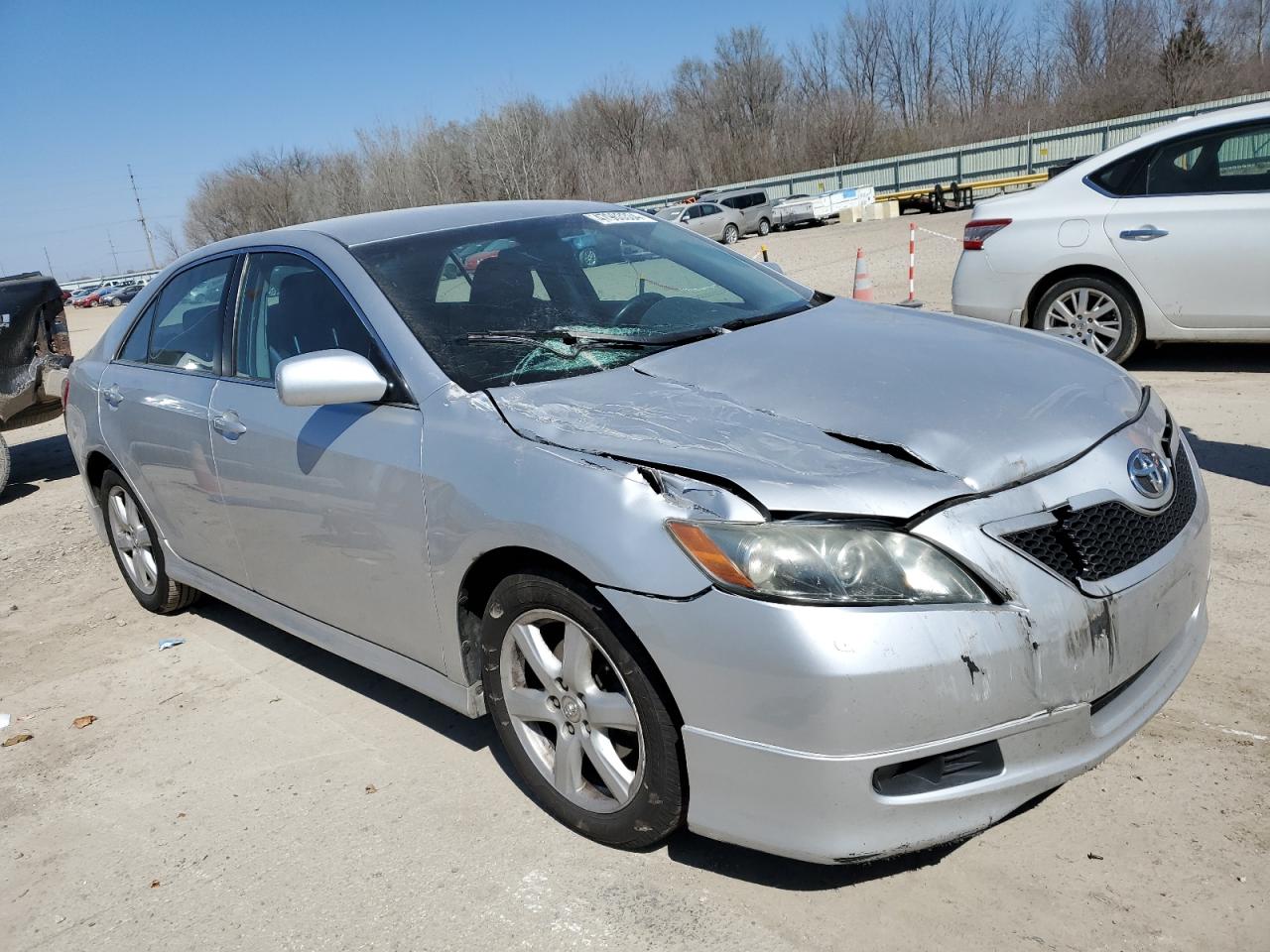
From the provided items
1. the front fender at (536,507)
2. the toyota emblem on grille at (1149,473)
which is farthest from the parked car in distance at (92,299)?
the toyota emblem on grille at (1149,473)

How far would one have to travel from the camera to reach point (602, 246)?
4047mm

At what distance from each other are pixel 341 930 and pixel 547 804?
2.03 feet

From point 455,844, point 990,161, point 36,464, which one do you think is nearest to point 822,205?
point 990,161

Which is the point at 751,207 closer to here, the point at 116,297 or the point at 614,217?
the point at 614,217

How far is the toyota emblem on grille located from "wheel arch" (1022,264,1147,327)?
478 cm

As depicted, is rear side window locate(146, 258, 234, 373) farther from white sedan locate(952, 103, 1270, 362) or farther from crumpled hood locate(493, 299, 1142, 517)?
white sedan locate(952, 103, 1270, 362)

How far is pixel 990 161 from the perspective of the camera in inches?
1761

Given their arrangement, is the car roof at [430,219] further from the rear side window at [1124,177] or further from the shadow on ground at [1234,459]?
the rear side window at [1124,177]

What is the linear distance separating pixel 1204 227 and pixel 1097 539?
16.9 feet

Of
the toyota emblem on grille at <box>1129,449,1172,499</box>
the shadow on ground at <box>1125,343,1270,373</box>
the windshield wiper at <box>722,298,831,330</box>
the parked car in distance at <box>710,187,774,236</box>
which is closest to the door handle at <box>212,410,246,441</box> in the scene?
the windshield wiper at <box>722,298,831,330</box>

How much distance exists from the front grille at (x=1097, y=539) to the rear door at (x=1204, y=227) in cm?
471

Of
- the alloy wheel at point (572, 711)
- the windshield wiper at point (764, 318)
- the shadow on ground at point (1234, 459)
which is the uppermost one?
the windshield wiper at point (764, 318)

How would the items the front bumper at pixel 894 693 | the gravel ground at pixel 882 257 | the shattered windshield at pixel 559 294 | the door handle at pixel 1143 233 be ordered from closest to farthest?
the front bumper at pixel 894 693, the shattered windshield at pixel 559 294, the door handle at pixel 1143 233, the gravel ground at pixel 882 257

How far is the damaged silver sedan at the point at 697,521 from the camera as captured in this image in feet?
7.50
